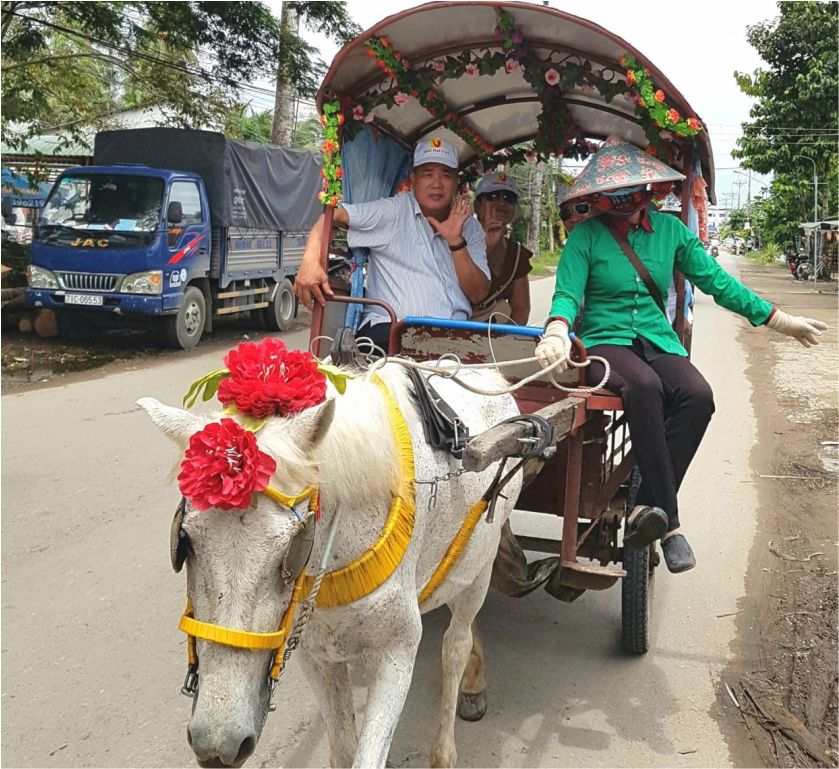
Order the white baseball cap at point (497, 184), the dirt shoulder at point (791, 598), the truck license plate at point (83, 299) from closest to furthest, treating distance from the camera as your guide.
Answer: the dirt shoulder at point (791, 598) → the white baseball cap at point (497, 184) → the truck license plate at point (83, 299)

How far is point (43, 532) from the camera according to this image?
5078 millimetres

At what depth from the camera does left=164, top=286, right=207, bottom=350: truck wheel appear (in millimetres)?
11625

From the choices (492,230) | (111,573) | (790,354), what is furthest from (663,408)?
(790,354)

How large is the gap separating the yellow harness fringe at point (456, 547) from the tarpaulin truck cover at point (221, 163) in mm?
10365

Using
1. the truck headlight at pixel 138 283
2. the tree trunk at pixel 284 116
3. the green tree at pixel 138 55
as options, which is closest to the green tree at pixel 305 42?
the green tree at pixel 138 55

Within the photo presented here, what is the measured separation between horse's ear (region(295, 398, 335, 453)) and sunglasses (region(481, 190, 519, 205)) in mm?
3573

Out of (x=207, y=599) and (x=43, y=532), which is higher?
(x=207, y=599)

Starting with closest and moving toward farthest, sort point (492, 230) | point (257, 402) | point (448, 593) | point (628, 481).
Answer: point (257, 402) → point (448, 593) → point (628, 481) → point (492, 230)

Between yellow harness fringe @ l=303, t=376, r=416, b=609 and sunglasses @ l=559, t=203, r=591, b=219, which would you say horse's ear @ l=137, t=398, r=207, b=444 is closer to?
yellow harness fringe @ l=303, t=376, r=416, b=609

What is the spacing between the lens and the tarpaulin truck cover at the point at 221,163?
Answer: 1230 centimetres

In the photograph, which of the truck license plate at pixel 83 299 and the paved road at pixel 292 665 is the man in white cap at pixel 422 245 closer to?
the paved road at pixel 292 665

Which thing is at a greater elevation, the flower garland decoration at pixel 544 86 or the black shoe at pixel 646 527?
the flower garland decoration at pixel 544 86

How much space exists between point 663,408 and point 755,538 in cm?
241

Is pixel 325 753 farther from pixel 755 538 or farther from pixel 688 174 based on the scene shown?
pixel 755 538
